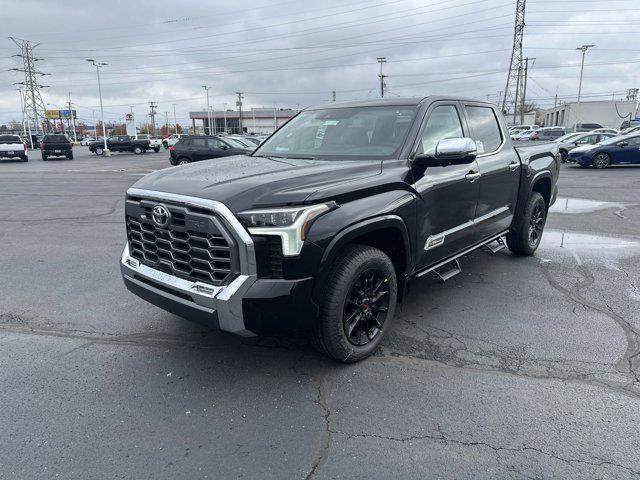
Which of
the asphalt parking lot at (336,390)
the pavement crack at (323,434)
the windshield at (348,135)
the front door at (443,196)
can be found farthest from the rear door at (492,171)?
the pavement crack at (323,434)

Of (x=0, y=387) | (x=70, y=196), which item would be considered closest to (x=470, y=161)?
(x=0, y=387)

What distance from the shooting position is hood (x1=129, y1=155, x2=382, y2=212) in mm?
2908

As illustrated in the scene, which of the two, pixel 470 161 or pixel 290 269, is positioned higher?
pixel 470 161

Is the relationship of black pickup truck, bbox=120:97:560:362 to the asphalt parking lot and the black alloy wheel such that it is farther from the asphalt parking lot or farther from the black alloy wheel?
the asphalt parking lot

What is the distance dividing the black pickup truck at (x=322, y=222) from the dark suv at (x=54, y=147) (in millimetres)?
33409

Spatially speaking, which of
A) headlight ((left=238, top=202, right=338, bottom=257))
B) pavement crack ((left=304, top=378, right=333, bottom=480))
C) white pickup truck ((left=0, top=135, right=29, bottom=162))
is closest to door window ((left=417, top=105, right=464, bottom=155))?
headlight ((left=238, top=202, right=338, bottom=257))

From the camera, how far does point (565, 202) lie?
11.3 meters

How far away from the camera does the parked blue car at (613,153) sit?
766 inches

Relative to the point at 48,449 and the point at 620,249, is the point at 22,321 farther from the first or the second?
the point at 620,249

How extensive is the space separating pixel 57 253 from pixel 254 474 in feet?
18.0

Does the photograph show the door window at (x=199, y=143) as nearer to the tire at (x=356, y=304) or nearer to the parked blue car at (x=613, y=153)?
the parked blue car at (x=613, y=153)

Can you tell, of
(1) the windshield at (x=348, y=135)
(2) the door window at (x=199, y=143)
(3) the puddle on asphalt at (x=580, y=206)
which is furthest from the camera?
(2) the door window at (x=199, y=143)

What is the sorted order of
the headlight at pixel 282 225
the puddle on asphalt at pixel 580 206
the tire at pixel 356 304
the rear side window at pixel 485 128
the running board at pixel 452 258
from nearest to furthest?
1. the headlight at pixel 282 225
2. the tire at pixel 356 304
3. the running board at pixel 452 258
4. the rear side window at pixel 485 128
5. the puddle on asphalt at pixel 580 206

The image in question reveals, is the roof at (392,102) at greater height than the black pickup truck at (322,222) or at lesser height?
greater
